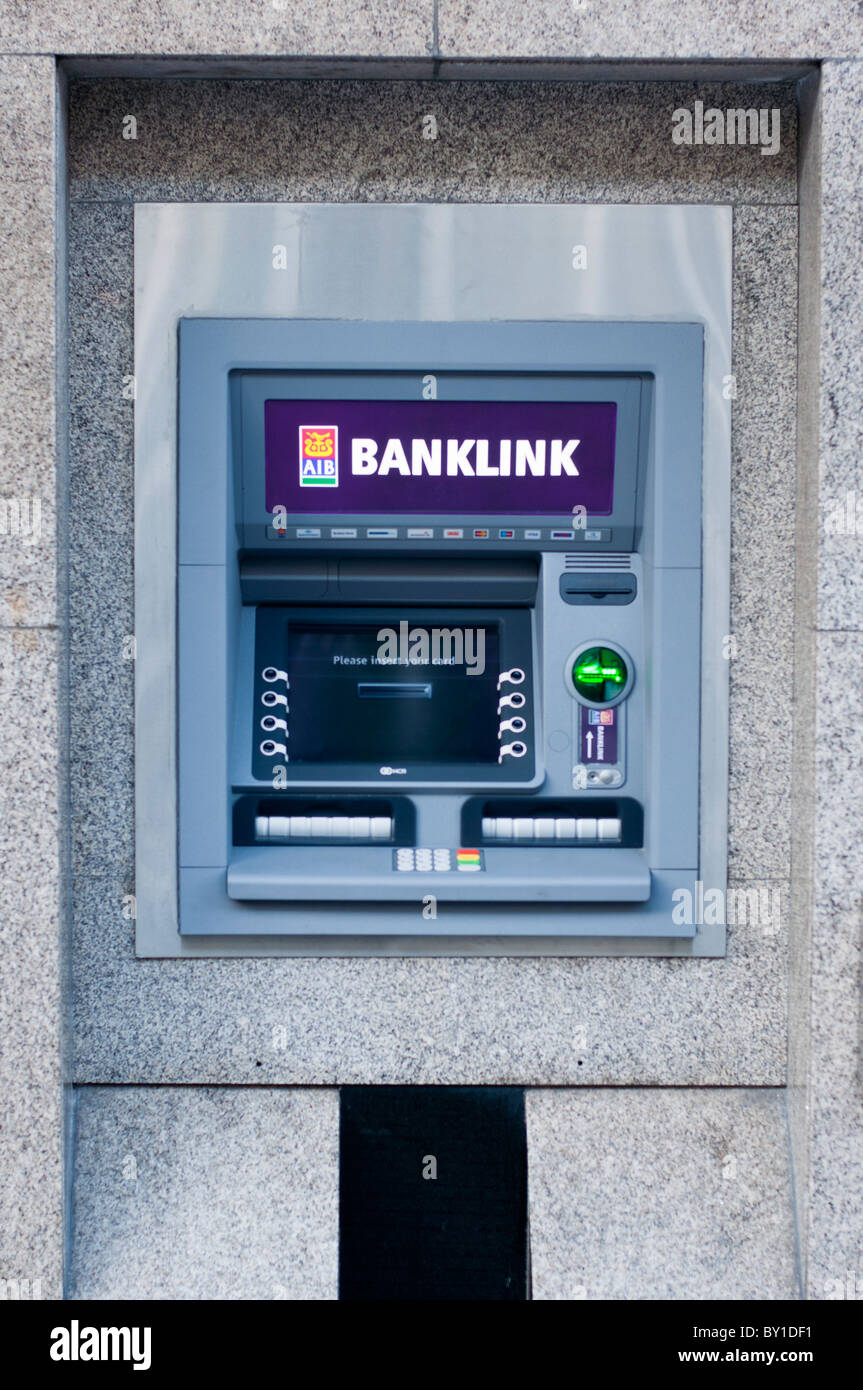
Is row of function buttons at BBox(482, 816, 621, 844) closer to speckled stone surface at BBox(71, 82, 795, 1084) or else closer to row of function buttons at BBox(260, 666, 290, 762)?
speckled stone surface at BBox(71, 82, 795, 1084)

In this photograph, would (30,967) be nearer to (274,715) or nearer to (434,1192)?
(274,715)

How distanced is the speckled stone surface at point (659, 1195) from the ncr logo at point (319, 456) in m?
1.65

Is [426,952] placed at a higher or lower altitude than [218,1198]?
higher

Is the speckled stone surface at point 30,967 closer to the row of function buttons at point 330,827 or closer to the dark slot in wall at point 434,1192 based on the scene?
the row of function buttons at point 330,827

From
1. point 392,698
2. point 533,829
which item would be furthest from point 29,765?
point 533,829

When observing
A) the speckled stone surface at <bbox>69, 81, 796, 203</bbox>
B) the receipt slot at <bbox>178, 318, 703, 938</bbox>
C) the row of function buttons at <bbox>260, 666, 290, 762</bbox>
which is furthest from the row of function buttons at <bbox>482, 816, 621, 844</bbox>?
the speckled stone surface at <bbox>69, 81, 796, 203</bbox>

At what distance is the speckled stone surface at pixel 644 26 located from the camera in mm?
2328

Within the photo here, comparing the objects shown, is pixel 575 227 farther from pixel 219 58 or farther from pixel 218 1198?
pixel 218 1198

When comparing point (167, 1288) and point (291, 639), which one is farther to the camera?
point (291, 639)

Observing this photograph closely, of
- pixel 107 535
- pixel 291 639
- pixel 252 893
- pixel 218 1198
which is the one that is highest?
pixel 107 535

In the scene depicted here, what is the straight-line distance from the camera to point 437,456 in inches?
99.3

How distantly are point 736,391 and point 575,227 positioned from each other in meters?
0.57

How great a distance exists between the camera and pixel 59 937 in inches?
93.7
